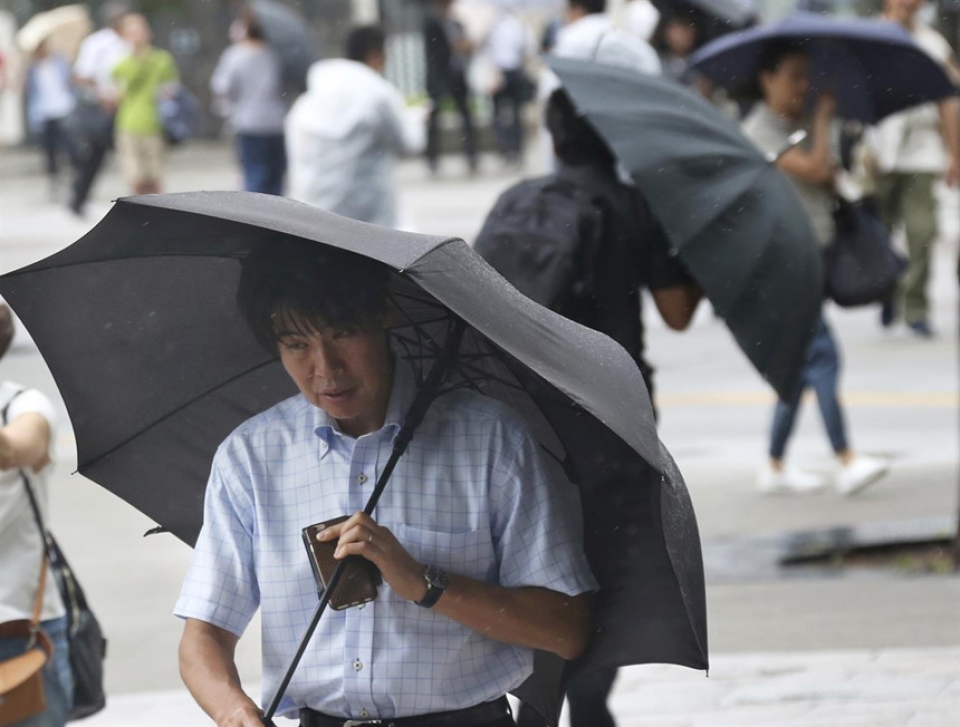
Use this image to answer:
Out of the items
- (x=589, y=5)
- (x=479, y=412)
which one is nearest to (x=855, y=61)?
(x=589, y=5)

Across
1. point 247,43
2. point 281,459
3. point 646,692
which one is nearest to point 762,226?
point 646,692

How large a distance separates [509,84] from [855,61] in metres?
19.6

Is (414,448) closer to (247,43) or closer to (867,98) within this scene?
(867,98)

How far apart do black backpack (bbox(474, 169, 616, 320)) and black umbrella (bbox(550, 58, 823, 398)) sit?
0.72 feet

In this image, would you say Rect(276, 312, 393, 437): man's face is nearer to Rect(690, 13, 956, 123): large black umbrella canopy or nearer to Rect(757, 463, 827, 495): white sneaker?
Rect(690, 13, 956, 123): large black umbrella canopy

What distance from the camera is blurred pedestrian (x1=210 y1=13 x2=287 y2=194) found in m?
16.9

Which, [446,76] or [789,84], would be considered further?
[446,76]

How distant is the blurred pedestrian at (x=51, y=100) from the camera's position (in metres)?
23.2

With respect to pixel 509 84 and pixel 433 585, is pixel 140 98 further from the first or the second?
pixel 433 585

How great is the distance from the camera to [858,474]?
29.5ft

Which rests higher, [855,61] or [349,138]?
[855,61]

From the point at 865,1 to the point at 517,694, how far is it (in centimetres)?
1991

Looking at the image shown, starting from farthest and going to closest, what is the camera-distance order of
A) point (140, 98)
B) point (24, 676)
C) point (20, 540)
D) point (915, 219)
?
point (140, 98) < point (915, 219) < point (20, 540) < point (24, 676)

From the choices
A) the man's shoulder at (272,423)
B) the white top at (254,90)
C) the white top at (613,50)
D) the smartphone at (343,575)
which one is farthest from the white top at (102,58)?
the smartphone at (343,575)
